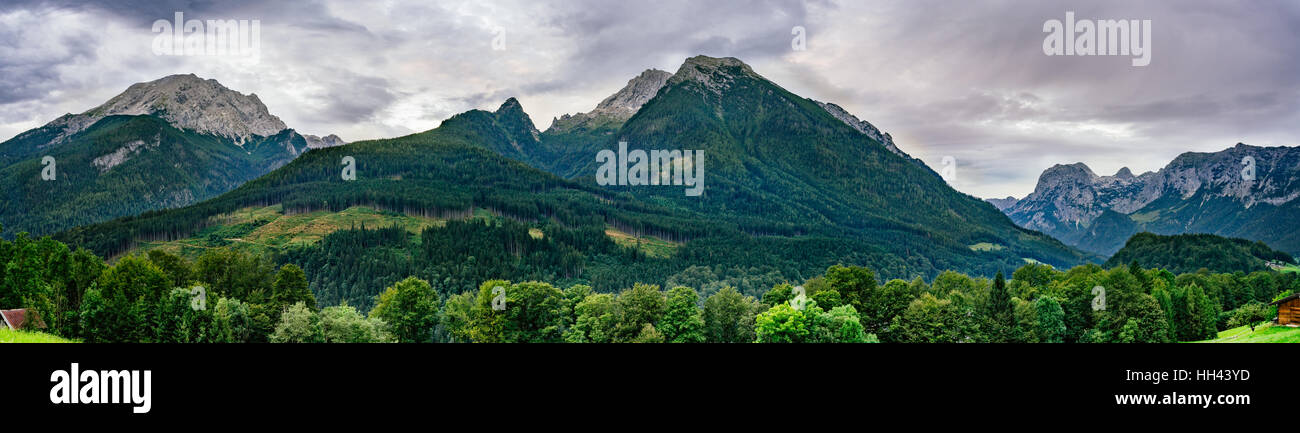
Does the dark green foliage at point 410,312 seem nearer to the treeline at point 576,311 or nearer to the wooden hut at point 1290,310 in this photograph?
the treeline at point 576,311

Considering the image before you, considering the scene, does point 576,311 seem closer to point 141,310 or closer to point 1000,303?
point 141,310

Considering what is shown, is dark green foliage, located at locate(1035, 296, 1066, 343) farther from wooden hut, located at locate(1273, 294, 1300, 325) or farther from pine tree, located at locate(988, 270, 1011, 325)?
wooden hut, located at locate(1273, 294, 1300, 325)

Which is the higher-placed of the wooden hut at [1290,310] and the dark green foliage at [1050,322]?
the wooden hut at [1290,310]

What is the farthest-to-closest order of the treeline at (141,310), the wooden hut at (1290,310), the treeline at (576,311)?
the treeline at (141,310) < the treeline at (576,311) < the wooden hut at (1290,310)

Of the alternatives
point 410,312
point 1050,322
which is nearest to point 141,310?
point 410,312

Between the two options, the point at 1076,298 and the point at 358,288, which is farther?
the point at 358,288

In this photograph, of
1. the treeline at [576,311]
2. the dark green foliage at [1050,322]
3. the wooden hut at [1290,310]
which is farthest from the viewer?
the dark green foliage at [1050,322]

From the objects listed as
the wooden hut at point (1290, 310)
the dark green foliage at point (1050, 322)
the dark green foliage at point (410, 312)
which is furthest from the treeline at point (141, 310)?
the wooden hut at point (1290, 310)

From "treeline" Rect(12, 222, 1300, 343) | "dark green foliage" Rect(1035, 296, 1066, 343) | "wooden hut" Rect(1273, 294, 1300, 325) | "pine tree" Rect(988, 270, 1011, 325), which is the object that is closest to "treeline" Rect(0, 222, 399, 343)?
"treeline" Rect(12, 222, 1300, 343)
